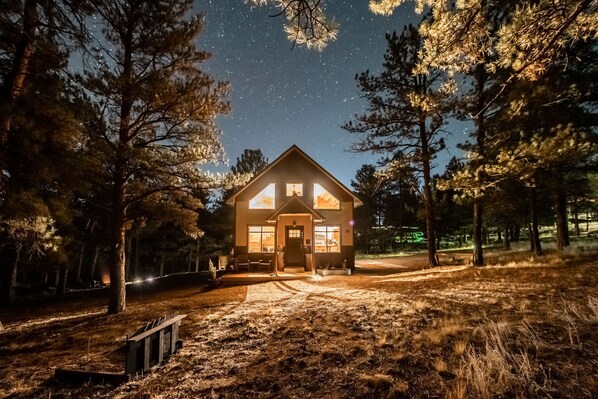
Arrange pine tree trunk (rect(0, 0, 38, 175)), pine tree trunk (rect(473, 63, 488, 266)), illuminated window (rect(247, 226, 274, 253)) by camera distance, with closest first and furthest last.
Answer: pine tree trunk (rect(0, 0, 38, 175)) < pine tree trunk (rect(473, 63, 488, 266)) < illuminated window (rect(247, 226, 274, 253))

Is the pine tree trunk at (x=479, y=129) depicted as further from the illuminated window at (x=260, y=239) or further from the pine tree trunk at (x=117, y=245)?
the pine tree trunk at (x=117, y=245)

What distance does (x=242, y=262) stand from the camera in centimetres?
1839

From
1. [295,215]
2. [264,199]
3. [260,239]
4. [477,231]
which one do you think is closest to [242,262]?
[260,239]

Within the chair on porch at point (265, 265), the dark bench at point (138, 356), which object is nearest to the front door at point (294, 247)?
the chair on porch at point (265, 265)

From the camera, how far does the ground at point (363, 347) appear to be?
143 inches

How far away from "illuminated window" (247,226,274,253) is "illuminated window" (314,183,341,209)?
148 inches

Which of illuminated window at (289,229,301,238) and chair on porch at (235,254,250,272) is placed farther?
illuminated window at (289,229,301,238)

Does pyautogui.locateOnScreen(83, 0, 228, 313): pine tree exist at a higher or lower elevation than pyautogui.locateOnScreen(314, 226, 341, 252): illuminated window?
higher

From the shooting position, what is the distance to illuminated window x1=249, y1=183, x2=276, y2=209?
63.0ft

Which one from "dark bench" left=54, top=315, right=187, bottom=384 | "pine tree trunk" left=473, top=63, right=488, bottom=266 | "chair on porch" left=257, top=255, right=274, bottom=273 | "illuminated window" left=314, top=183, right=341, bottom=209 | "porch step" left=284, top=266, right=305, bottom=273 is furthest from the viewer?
"illuminated window" left=314, top=183, right=341, bottom=209

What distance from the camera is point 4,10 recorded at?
17.3 ft

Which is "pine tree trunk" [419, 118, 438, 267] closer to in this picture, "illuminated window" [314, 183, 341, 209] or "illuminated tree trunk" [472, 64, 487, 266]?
"illuminated tree trunk" [472, 64, 487, 266]

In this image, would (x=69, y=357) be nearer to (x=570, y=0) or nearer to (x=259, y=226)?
(x=570, y=0)

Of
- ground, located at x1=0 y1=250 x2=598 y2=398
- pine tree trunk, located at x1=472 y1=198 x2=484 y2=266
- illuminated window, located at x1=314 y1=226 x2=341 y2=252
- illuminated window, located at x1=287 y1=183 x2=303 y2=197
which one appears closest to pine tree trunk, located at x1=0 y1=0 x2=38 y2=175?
ground, located at x1=0 y1=250 x2=598 y2=398
